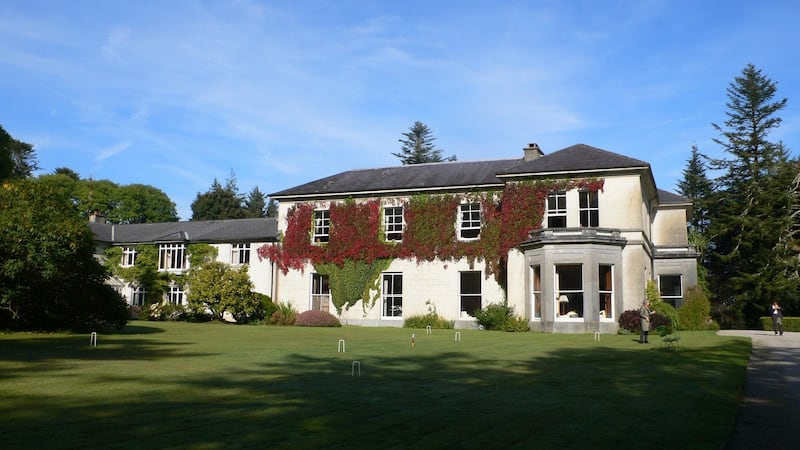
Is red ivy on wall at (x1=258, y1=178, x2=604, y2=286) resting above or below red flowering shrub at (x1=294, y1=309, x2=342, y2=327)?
above

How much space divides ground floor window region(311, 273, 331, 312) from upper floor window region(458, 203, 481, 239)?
8657 mm

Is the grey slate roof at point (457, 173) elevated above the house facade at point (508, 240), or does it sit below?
above

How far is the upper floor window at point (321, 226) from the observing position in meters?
36.7

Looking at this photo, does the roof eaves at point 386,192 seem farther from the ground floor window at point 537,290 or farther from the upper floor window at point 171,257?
the upper floor window at point 171,257

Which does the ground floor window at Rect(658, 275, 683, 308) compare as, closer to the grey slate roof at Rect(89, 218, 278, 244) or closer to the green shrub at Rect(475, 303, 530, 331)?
the green shrub at Rect(475, 303, 530, 331)

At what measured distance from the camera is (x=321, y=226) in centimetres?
3691

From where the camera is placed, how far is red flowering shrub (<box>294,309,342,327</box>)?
32438 millimetres

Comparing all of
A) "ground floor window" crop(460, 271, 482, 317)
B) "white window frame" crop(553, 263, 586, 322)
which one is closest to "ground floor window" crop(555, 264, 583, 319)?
"white window frame" crop(553, 263, 586, 322)

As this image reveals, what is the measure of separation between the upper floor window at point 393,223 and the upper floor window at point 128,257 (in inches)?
772

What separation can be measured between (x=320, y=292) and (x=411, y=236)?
666 cm

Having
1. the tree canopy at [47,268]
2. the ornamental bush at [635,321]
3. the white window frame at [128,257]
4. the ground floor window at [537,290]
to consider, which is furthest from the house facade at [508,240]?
the tree canopy at [47,268]

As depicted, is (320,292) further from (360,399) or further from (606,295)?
(360,399)

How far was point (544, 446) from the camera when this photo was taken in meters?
6.14

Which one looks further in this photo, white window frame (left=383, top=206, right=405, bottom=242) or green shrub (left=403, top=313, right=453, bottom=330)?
white window frame (left=383, top=206, right=405, bottom=242)
